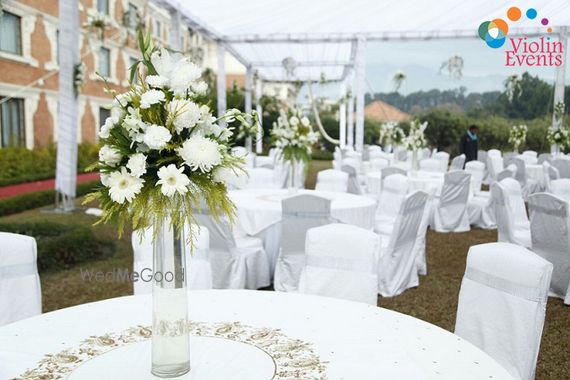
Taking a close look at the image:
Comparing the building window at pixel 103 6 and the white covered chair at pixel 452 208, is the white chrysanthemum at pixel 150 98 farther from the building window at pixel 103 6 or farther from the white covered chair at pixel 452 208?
the building window at pixel 103 6

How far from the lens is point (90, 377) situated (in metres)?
1.53

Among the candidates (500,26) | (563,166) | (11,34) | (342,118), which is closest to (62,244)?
(563,166)

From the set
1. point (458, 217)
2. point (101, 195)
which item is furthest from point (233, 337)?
point (458, 217)

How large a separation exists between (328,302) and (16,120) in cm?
1252

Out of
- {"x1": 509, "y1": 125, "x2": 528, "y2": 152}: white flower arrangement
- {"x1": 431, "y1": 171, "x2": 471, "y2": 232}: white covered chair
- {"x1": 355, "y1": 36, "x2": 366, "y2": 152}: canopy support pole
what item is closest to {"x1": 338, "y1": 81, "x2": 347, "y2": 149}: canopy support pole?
{"x1": 355, "y1": 36, "x2": 366, "y2": 152}: canopy support pole

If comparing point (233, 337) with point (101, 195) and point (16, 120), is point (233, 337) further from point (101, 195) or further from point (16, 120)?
point (16, 120)

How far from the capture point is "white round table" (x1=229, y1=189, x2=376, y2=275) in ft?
15.1

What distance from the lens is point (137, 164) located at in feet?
4.67

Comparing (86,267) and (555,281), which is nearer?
(555,281)

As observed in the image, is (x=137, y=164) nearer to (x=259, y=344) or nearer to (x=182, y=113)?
(x=182, y=113)

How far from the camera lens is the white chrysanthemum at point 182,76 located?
147 cm

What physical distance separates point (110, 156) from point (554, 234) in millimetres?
3915

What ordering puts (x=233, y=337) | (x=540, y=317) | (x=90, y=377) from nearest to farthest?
(x=90, y=377)
(x=233, y=337)
(x=540, y=317)

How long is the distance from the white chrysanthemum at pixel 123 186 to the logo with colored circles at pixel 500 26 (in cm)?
891
